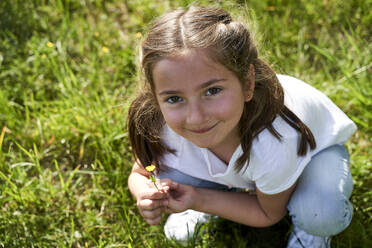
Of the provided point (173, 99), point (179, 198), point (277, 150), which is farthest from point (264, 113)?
point (179, 198)

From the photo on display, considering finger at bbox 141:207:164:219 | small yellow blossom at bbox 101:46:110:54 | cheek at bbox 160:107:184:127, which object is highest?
cheek at bbox 160:107:184:127

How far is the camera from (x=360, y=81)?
7.35ft

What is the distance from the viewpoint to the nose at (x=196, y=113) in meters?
1.31

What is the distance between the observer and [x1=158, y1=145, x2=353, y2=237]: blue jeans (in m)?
1.62

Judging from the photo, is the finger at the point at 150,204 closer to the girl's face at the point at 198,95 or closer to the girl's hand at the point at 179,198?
the girl's hand at the point at 179,198

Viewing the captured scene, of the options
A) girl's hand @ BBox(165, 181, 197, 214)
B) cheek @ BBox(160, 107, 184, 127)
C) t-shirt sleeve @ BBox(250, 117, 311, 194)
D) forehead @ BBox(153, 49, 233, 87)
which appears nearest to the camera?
forehead @ BBox(153, 49, 233, 87)

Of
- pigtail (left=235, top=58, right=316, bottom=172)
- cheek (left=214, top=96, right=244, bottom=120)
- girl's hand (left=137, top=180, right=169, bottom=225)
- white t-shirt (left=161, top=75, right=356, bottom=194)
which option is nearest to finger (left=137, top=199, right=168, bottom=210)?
girl's hand (left=137, top=180, right=169, bottom=225)

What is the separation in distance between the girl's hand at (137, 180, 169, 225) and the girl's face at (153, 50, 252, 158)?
10.3 inches

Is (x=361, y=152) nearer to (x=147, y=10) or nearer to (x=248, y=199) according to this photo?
(x=248, y=199)

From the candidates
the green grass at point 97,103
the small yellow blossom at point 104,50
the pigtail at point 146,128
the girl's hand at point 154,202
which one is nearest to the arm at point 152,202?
the girl's hand at point 154,202

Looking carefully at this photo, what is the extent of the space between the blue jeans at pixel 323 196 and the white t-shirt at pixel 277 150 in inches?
2.5

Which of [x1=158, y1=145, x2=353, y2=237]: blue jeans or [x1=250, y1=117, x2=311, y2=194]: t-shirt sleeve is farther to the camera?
[x1=158, y1=145, x2=353, y2=237]: blue jeans

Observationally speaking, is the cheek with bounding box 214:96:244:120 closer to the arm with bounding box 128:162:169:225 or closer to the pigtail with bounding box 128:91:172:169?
the pigtail with bounding box 128:91:172:169

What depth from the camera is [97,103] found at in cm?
233
